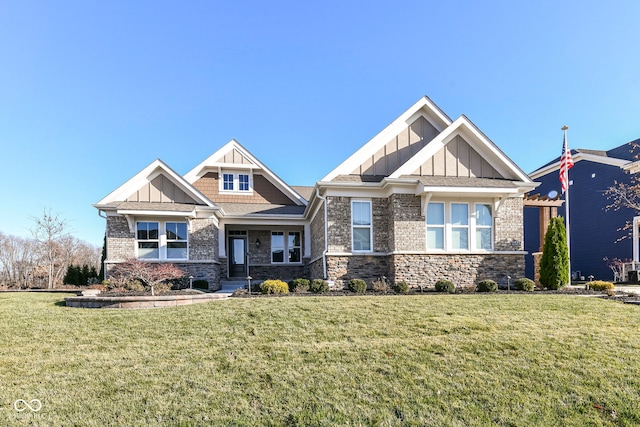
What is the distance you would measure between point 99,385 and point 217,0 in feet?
34.8

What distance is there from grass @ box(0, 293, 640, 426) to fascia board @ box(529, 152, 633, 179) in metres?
13.2

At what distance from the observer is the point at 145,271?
11375mm

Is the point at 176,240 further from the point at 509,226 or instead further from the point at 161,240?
the point at 509,226

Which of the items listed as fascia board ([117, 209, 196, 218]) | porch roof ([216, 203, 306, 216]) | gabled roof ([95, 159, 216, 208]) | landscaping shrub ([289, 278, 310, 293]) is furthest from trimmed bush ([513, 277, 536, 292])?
fascia board ([117, 209, 196, 218])

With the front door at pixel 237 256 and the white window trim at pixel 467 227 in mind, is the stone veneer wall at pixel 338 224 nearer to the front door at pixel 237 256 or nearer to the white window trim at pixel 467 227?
the white window trim at pixel 467 227

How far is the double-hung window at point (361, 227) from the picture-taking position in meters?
12.2

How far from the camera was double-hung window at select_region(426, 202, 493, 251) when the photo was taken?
39.3ft

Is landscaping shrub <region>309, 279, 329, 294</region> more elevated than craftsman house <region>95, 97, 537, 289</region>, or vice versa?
craftsman house <region>95, 97, 537, 289</region>

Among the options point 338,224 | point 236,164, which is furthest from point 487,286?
point 236,164

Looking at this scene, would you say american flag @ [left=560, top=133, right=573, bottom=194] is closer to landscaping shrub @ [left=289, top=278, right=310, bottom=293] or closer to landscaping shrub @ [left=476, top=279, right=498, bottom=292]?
landscaping shrub @ [left=476, top=279, right=498, bottom=292]

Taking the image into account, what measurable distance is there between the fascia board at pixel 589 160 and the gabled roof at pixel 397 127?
9.41 metres

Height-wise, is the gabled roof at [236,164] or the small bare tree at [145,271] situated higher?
the gabled roof at [236,164]

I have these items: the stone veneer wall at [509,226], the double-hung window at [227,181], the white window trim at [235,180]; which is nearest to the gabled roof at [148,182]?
the white window trim at [235,180]

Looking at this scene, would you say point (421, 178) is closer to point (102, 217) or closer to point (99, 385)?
point (99, 385)
